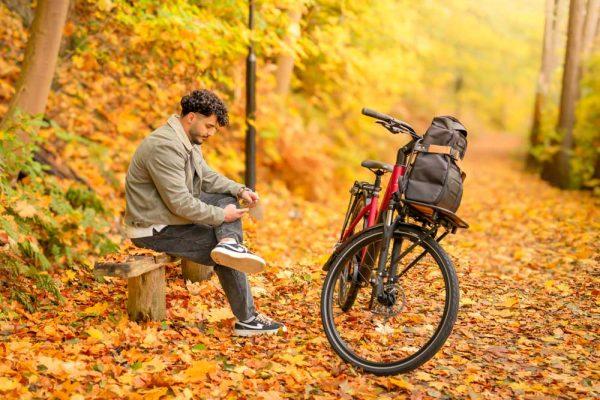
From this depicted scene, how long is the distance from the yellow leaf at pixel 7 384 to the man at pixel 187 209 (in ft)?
4.36

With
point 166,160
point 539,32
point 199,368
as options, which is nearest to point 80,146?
point 166,160

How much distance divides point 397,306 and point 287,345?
875 millimetres

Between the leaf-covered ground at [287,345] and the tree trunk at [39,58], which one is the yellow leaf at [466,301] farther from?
the tree trunk at [39,58]

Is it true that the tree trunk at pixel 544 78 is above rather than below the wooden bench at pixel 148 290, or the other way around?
above

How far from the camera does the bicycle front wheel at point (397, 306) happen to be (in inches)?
145

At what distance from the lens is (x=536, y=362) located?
4.17 meters

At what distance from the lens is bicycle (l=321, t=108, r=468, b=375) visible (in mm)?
3713

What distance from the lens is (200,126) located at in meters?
4.31

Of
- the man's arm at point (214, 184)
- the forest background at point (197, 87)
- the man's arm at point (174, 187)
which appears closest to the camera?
the man's arm at point (174, 187)

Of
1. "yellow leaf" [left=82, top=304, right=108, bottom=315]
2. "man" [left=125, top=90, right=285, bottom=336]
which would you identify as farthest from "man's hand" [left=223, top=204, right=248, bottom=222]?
"yellow leaf" [left=82, top=304, right=108, bottom=315]

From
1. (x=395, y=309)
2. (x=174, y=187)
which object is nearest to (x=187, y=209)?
(x=174, y=187)

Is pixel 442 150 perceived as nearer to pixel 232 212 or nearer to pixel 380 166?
pixel 380 166

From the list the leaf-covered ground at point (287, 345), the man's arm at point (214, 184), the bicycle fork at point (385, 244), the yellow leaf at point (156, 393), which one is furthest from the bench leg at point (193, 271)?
the bicycle fork at point (385, 244)

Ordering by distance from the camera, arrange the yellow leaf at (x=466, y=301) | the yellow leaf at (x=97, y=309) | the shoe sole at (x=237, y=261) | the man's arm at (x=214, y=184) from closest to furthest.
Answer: the shoe sole at (x=237, y=261)
the yellow leaf at (x=97, y=309)
the man's arm at (x=214, y=184)
the yellow leaf at (x=466, y=301)
